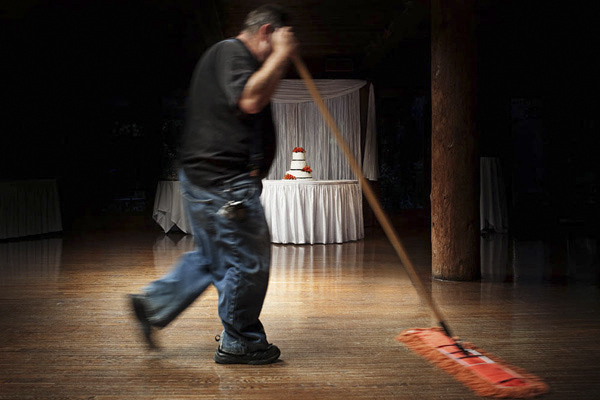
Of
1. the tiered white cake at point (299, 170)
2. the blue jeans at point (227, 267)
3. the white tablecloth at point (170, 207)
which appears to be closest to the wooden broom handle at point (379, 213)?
the blue jeans at point (227, 267)

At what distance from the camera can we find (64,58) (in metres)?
9.88

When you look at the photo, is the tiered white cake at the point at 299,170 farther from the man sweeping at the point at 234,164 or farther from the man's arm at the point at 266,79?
the man's arm at the point at 266,79

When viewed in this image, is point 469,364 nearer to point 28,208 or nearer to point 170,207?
point 170,207

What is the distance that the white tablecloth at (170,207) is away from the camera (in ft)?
24.3

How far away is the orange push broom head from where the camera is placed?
1831mm

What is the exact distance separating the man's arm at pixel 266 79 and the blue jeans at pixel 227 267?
0.98 feet

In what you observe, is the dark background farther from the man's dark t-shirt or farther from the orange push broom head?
the orange push broom head

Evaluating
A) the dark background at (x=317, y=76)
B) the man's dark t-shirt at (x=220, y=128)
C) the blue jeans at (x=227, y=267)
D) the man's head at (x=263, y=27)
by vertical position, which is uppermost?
the dark background at (x=317, y=76)

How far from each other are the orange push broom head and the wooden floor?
55mm

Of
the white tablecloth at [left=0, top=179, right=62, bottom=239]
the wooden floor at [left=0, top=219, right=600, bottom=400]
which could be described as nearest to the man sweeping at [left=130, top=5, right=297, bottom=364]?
the wooden floor at [left=0, top=219, right=600, bottom=400]

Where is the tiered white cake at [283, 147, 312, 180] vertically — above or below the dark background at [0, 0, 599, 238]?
below

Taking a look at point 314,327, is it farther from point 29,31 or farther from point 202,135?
point 29,31

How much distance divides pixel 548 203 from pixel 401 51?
427cm

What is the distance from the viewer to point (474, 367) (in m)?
2.01
